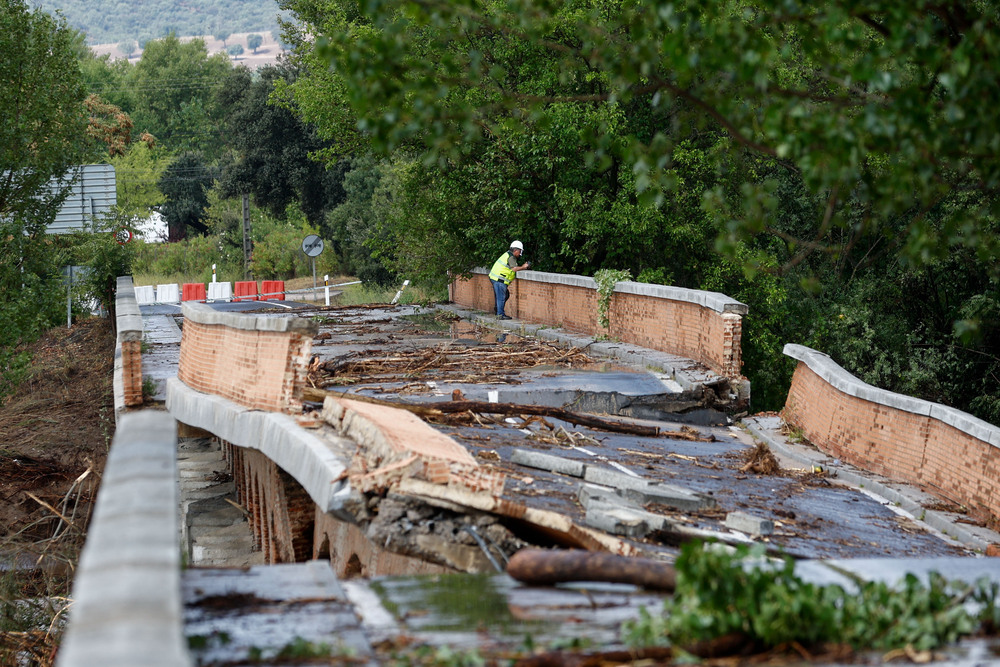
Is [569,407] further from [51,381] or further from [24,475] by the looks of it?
[51,381]

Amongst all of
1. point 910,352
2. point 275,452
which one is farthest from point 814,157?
point 910,352

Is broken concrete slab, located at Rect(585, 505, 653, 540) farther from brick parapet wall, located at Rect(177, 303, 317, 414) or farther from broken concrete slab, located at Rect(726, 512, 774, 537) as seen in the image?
brick parapet wall, located at Rect(177, 303, 317, 414)

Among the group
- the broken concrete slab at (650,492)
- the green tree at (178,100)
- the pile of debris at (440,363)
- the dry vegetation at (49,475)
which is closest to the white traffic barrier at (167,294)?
the dry vegetation at (49,475)

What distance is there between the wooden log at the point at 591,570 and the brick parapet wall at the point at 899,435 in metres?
5.38

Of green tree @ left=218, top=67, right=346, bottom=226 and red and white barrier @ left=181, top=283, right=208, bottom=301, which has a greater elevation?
green tree @ left=218, top=67, right=346, bottom=226

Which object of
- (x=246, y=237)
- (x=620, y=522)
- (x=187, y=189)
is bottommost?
(x=620, y=522)

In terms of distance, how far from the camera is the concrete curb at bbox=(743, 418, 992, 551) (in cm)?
879

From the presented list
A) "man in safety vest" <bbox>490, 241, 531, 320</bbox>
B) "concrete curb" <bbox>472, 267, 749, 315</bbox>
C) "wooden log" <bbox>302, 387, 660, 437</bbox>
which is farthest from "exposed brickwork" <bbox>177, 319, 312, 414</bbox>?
"man in safety vest" <bbox>490, 241, 531, 320</bbox>

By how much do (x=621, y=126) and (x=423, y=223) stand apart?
23.5 ft

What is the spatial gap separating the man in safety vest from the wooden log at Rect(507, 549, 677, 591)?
667 inches

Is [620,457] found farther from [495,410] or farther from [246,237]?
[246,237]

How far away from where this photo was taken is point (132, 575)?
129 inches

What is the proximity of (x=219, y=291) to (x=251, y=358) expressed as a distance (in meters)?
33.1

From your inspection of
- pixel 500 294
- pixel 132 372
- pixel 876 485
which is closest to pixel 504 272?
pixel 500 294
